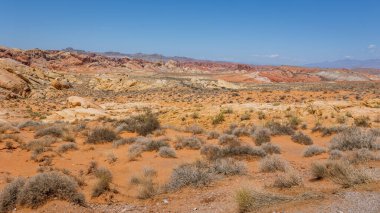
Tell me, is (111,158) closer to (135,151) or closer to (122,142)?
(135,151)

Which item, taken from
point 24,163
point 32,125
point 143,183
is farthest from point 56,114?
point 143,183

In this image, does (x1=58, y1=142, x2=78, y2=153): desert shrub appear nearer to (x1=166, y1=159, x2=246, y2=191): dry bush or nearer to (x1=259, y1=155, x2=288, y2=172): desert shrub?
(x1=166, y1=159, x2=246, y2=191): dry bush

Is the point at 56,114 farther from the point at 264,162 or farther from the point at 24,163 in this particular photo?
the point at 264,162

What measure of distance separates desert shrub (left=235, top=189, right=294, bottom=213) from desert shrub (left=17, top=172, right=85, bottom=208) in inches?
134

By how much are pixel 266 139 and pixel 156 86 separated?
34.5m

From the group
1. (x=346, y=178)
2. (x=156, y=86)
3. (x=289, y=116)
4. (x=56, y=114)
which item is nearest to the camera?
(x=346, y=178)

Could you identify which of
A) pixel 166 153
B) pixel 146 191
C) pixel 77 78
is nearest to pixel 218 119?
pixel 166 153

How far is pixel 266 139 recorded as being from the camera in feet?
46.7

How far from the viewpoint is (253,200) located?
5.88 meters

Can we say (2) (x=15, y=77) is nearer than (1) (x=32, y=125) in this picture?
No

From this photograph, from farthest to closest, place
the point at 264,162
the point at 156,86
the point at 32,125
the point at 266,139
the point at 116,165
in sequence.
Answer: the point at 156,86 → the point at 32,125 → the point at 266,139 → the point at 116,165 → the point at 264,162

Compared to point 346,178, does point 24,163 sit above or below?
below

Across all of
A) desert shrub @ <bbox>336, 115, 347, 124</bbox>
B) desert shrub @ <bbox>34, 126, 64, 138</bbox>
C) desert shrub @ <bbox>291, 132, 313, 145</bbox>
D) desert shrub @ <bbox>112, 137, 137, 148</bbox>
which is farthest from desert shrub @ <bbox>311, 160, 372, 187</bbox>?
desert shrub @ <bbox>336, 115, 347, 124</bbox>

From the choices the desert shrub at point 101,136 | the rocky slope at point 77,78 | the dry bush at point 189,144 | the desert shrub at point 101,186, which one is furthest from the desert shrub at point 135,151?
the rocky slope at point 77,78
